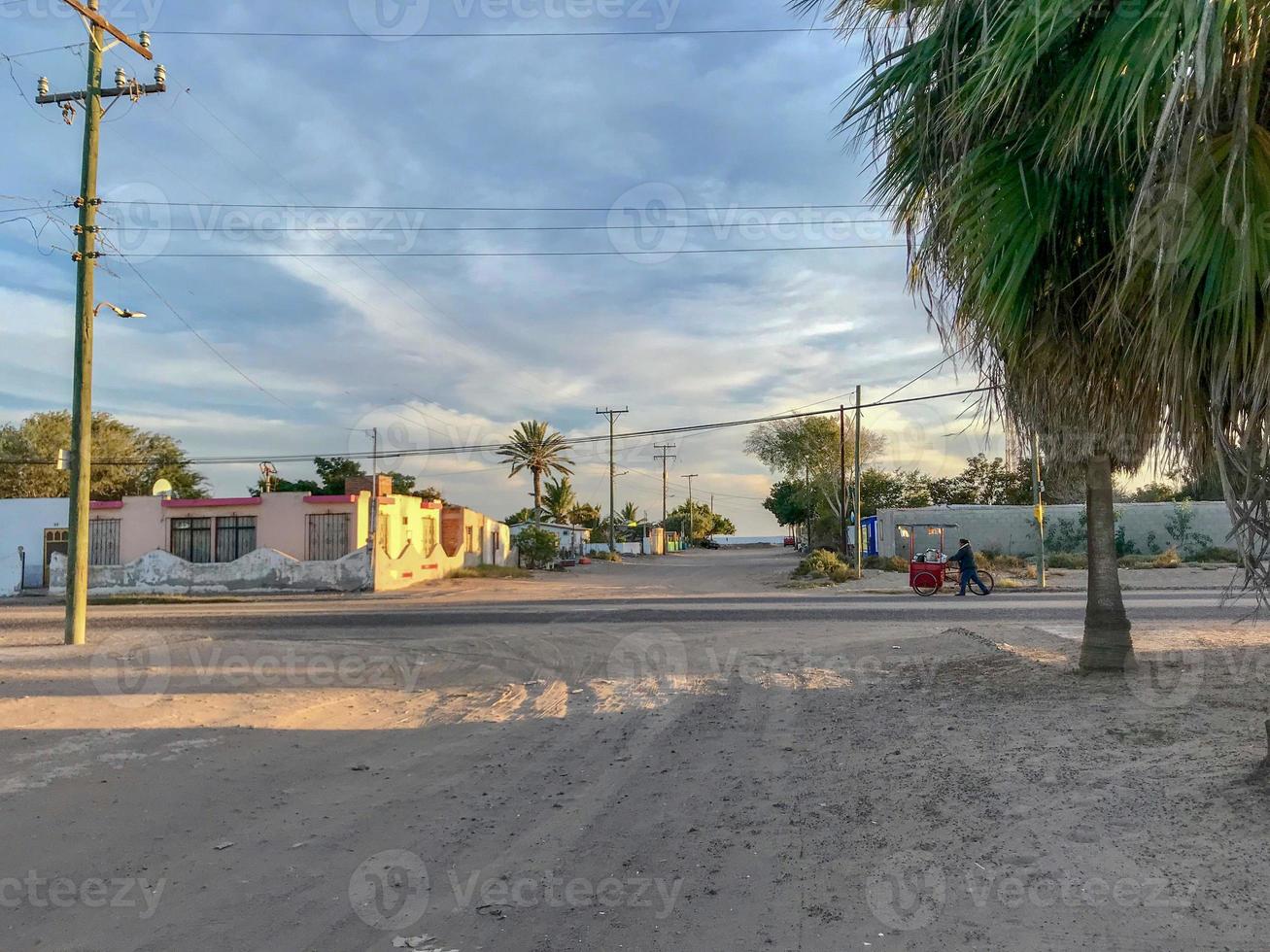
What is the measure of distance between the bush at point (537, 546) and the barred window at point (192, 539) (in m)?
17.8

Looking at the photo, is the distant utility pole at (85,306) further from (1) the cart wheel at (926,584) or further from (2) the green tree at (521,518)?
(2) the green tree at (521,518)

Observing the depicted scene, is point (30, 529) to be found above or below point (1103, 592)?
above

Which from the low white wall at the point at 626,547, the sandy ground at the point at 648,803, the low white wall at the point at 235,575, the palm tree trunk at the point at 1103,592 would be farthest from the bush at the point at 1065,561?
the low white wall at the point at 626,547

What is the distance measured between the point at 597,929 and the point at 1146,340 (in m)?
4.08

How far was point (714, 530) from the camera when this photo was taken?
168750 mm

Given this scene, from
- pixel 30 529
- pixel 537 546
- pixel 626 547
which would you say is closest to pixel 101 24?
pixel 30 529

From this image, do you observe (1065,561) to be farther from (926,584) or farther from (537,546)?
(537,546)

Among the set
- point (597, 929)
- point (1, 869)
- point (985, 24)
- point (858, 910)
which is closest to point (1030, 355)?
point (985, 24)

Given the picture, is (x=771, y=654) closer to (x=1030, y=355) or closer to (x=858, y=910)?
(x=1030, y=355)

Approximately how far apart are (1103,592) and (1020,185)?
5.21 m

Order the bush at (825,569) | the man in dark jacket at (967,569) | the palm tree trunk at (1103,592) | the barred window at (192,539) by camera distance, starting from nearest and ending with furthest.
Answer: the palm tree trunk at (1103,592)
the man in dark jacket at (967,569)
the bush at (825,569)
the barred window at (192,539)

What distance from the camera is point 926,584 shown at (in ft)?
80.1

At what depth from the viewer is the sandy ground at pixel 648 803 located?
4086 millimetres

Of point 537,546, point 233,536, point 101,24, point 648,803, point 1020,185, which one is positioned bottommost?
point 648,803
